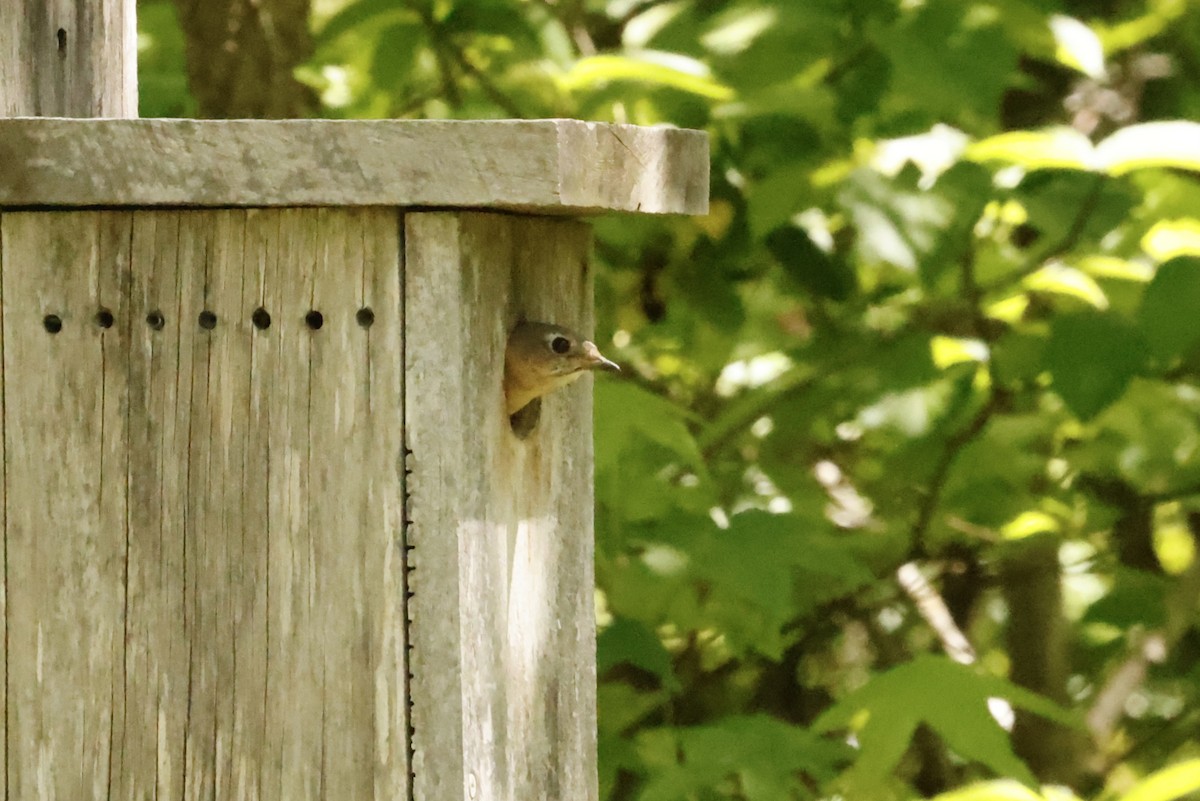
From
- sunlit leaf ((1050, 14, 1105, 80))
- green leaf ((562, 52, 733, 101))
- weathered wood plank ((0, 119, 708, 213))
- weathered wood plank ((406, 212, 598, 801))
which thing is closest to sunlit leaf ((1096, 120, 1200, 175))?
sunlit leaf ((1050, 14, 1105, 80))

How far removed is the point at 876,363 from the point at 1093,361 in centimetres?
39

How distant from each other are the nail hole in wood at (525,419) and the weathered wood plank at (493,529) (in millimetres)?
19

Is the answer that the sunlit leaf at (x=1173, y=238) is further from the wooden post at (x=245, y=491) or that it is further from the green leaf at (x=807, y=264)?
the wooden post at (x=245, y=491)

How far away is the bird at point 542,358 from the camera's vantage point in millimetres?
1281

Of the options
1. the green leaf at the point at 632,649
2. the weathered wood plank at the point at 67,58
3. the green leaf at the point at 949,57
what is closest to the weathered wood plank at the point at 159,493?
the weathered wood plank at the point at 67,58

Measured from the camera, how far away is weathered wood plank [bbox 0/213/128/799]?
1.21 m

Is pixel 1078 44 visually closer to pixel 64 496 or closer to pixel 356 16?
pixel 356 16

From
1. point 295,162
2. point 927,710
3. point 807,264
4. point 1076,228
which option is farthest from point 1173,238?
point 295,162

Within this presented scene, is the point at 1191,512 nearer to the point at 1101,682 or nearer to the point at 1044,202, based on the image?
the point at 1101,682

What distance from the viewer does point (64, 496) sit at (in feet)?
4.00

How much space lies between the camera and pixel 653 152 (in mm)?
1315

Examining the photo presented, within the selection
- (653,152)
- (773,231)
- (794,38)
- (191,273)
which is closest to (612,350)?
(773,231)

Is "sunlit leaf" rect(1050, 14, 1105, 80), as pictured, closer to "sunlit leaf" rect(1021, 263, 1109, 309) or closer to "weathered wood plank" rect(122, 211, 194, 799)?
"sunlit leaf" rect(1021, 263, 1109, 309)

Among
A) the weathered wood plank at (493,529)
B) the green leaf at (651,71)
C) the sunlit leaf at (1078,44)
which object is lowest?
the weathered wood plank at (493,529)
